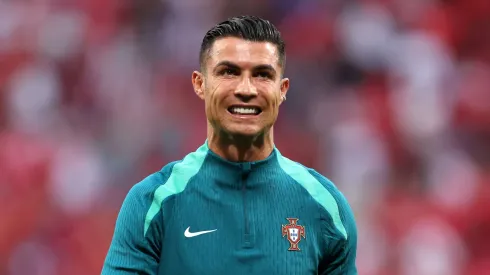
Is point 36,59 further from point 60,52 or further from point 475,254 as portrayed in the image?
point 475,254

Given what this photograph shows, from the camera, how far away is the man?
2.20 metres

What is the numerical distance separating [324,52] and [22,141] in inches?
93.5

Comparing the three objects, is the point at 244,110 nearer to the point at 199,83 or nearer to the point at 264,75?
the point at 264,75

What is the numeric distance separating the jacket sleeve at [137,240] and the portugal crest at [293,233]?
344 mm

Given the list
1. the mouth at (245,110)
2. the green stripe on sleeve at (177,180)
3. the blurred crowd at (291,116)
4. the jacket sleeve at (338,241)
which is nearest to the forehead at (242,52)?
the mouth at (245,110)

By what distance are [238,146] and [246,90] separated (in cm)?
20

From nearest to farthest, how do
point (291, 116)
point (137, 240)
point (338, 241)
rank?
1. point (137, 240)
2. point (338, 241)
3. point (291, 116)


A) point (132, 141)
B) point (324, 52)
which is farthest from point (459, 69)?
point (132, 141)

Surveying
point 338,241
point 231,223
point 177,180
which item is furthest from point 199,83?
point 338,241

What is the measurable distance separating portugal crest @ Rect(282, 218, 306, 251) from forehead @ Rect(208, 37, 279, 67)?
17.6 inches

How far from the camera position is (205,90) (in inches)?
91.4

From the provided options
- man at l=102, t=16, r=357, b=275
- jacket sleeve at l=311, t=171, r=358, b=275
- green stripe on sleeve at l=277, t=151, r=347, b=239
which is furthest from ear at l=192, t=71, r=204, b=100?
jacket sleeve at l=311, t=171, r=358, b=275

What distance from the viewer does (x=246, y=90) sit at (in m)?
2.21

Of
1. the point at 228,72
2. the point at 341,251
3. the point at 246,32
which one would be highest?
the point at 246,32
